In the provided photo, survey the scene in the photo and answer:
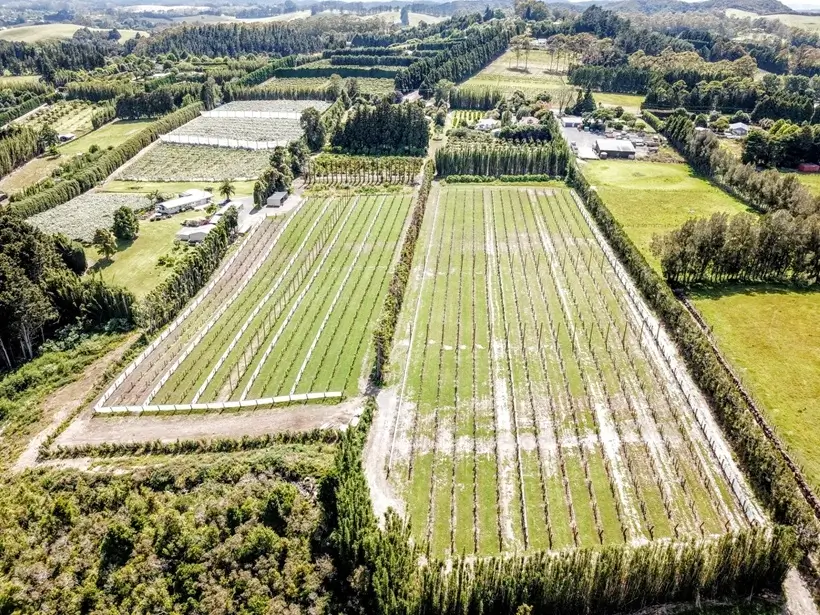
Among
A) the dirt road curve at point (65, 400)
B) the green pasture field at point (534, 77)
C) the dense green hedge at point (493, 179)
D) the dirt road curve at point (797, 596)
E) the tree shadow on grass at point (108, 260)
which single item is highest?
the green pasture field at point (534, 77)

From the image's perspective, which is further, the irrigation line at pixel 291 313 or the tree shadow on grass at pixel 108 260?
the tree shadow on grass at pixel 108 260

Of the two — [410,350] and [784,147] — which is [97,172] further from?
[784,147]

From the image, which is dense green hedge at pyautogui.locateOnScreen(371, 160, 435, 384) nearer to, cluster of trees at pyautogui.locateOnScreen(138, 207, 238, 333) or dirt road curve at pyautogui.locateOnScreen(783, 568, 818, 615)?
cluster of trees at pyautogui.locateOnScreen(138, 207, 238, 333)

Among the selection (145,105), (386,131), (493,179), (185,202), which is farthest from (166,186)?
(493,179)

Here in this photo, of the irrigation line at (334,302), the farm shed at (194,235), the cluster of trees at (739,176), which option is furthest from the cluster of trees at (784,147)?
the farm shed at (194,235)

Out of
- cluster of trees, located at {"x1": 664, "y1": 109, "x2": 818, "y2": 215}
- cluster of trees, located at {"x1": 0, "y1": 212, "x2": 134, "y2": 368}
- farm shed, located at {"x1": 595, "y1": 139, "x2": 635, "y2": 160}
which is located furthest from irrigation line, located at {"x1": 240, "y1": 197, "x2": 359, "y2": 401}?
cluster of trees, located at {"x1": 664, "y1": 109, "x2": 818, "y2": 215}

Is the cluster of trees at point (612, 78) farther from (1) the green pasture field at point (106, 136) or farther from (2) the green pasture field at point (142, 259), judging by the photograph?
(2) the green pasture field at point (142, 259)

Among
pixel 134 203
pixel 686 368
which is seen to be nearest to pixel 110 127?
pixel 134 203
